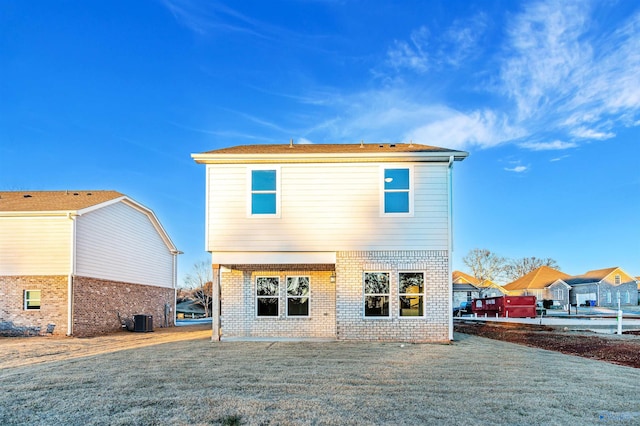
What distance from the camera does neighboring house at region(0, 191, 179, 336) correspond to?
16391 mm

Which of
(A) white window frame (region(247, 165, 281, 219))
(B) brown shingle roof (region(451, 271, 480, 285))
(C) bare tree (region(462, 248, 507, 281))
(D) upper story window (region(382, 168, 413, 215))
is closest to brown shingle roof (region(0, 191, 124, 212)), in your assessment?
(A) white window frame (region(247, 165, 281, 219))

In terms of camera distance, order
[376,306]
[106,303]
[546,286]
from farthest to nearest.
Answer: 1. [546,286]
2. [106,303]
3. [376,306]

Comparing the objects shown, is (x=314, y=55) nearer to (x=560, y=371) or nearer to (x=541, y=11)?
(x=541, y=11)

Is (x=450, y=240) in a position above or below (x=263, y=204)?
below

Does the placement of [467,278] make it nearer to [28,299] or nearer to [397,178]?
[397,178]

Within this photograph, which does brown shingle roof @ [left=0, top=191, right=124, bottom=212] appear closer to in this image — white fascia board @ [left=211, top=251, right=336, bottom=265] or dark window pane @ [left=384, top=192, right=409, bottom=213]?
white fascia board @ [left=211, top=251, right=336, bottom=265]

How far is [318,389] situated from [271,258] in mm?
6655

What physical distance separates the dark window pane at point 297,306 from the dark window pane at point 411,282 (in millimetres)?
3171

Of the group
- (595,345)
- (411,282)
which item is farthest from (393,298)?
(595,345)

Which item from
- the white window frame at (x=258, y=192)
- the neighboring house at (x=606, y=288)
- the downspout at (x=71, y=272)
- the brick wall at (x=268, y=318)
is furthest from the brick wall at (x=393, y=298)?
the neighboring house at (x=606, y=288)

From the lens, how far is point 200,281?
45.8 metres

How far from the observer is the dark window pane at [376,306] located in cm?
1266

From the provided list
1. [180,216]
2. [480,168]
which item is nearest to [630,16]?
[480,168]

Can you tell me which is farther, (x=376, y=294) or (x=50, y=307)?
(x=50, y=307)
